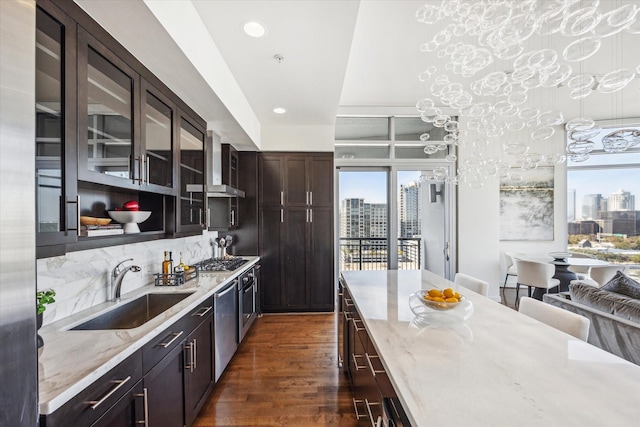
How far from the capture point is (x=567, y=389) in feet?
2.95

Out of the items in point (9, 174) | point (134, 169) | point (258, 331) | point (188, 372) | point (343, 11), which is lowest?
point (258, 331)

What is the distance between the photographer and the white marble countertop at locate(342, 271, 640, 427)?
2.54 feet

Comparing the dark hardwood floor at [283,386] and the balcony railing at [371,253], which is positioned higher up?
the balcony railing at [371,253]

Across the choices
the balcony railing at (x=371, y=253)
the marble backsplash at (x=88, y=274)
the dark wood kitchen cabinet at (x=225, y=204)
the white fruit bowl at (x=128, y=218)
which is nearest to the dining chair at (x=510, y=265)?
the balcony railing at (x=371, y=253)

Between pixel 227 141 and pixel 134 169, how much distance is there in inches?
86.7

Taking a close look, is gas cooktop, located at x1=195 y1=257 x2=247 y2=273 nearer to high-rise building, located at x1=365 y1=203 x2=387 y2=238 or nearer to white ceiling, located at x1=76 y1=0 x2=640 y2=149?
white ceiling, located at x1=76 y1=0 x2=640 y2=149

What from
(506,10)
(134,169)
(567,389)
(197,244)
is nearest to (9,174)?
(134,169)

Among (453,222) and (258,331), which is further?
(453,222)

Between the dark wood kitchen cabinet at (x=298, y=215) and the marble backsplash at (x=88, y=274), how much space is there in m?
1.84

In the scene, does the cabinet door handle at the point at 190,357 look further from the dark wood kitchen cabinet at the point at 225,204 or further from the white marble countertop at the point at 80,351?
the dark wood kitchen cabinet at the point at 225,204

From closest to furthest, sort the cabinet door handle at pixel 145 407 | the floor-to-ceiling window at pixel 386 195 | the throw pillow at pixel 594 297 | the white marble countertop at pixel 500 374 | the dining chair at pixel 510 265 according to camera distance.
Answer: the white marble countertop at pixel 500 374
the cabinet door handle at pixel 145 407
the throw pillow at pixel 594 297
the floor-to-ceiling window at pixel 386 195
the dining chair at pixel 510 265

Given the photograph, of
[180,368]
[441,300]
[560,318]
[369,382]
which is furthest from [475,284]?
[180,368]

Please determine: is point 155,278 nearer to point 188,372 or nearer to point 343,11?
point 188,372

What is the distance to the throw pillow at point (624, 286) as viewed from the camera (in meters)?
2.18
